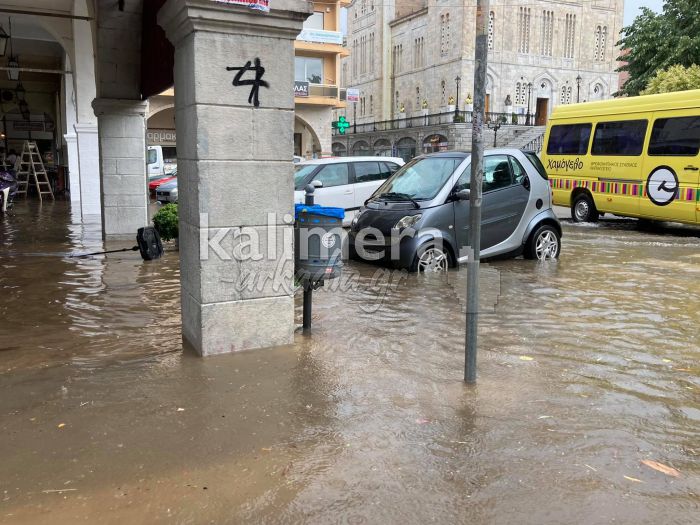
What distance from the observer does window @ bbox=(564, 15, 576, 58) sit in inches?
2298

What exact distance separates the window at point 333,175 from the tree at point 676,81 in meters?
16.7

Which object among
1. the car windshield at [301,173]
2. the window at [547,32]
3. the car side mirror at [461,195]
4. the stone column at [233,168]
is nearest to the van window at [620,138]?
the car windshield at [301,173]

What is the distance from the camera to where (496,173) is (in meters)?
9.14

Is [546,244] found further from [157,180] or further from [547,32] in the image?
[547,32]

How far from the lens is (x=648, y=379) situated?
4613 millimetres

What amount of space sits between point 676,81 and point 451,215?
19.9 metres

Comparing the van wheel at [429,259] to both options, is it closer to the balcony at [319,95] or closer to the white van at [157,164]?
the white van at [157,164]

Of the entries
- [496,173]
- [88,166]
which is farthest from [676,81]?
[88,166]

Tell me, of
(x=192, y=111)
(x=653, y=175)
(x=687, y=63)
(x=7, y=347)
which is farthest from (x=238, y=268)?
(x=687, y=63)

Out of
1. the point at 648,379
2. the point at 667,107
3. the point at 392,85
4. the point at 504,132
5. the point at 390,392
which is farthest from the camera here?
the point at 392,85

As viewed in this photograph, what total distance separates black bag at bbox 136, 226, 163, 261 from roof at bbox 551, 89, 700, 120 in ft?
34.9

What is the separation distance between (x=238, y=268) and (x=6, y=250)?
23.2 feet

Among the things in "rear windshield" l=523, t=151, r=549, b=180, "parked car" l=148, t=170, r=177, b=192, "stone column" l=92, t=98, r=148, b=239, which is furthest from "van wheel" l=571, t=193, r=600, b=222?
"parked car" l=148, t=170, r=177, b=192

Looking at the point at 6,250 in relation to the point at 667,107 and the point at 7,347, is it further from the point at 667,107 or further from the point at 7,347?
the point at 667,107
